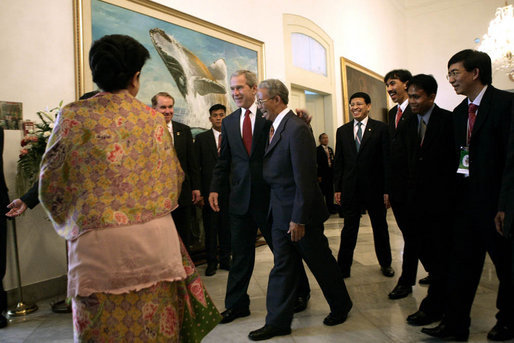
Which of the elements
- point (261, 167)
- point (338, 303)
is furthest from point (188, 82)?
point (338, 303)

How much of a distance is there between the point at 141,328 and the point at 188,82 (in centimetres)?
392

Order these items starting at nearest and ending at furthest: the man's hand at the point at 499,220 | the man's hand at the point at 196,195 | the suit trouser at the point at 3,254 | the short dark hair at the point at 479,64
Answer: the man's hand at the point at 499,220, the short dark hair at the point at 479,64, the suit trouser at the point at 3,254, the man's hand at the point at 196,195

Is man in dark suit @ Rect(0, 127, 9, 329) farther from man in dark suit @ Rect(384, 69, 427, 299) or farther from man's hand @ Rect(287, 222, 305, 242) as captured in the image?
man in dark suit @ Rect(384, 69, 427, 299)

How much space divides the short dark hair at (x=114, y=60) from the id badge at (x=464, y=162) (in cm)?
197

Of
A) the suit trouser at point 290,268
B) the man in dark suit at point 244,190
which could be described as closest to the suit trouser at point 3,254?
the man in dark suit at point 244,190

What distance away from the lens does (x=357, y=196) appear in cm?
375

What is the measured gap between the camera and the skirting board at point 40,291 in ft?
10.6

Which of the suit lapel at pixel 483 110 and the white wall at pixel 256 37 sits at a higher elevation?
the white wall at pixel 256 37

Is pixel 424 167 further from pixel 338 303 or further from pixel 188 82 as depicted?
pixel 188 82

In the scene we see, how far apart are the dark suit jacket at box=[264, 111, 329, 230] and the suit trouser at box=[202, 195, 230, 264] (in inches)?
72.6

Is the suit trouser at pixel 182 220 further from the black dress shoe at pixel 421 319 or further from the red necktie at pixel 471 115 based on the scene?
the red necktie at pixel 471 115

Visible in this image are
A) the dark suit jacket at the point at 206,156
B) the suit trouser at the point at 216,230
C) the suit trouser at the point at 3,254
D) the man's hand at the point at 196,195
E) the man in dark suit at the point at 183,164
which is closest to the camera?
the suit trouser at the point at 3,254

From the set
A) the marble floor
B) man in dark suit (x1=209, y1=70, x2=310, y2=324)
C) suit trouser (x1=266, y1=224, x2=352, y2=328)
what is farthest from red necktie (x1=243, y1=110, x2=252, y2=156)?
the marble floor

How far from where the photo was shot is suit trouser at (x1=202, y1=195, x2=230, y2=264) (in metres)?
4.26
